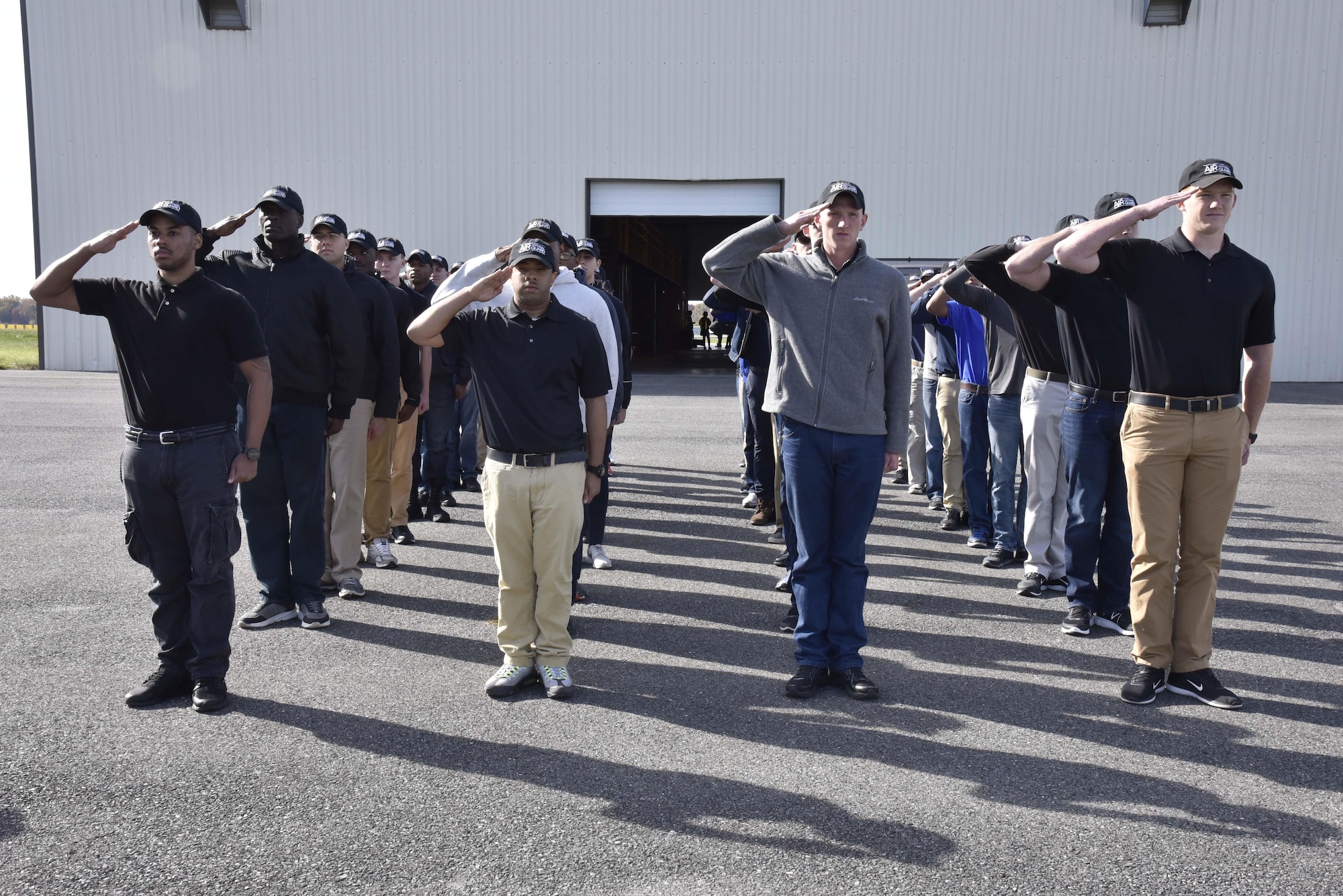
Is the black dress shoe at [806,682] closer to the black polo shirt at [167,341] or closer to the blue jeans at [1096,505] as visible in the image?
the blue jeans at [1096,505]

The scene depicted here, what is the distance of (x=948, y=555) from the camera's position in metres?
7.51

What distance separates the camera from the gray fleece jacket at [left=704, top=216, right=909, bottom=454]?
15.2 feet

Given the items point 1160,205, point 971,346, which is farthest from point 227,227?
point 971,346

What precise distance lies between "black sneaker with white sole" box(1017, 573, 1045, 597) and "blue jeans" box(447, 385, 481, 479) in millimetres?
5407

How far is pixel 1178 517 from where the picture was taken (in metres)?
4.68

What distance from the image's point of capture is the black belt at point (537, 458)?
461cm

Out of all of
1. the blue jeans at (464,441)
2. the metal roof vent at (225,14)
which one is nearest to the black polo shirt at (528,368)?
the blue jeans at (464,441)

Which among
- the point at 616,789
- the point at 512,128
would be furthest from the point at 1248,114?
the point at 616,789

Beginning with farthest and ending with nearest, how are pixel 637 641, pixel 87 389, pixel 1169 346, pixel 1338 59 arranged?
1. pixel 1338 59
2. pixel 87 389
3. pixel 637 641
4. pixel 1169 346

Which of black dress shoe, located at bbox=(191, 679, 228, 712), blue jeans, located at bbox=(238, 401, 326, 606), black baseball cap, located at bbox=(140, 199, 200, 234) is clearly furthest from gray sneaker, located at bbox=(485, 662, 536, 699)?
black baseball cap, located at bbox=(140, 199, 200, 234)

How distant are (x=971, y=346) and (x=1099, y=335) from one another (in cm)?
188

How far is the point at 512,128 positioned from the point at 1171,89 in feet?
45.9

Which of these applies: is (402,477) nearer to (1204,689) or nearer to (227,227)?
(227,227)

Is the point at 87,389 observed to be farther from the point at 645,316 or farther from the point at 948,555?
the point at 645,316
